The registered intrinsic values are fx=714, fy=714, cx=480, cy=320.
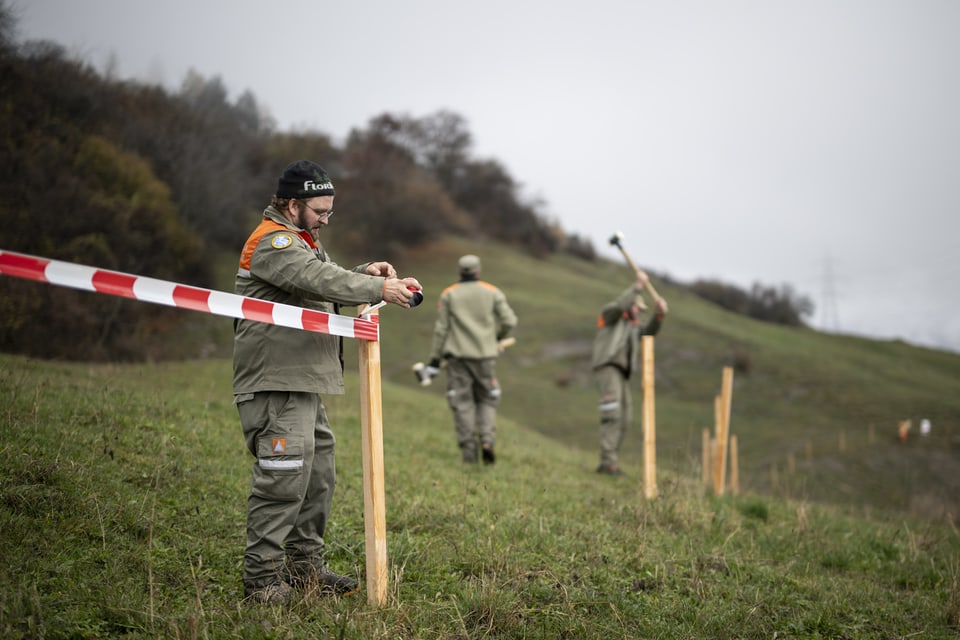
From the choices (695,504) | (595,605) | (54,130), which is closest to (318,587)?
(595,605)

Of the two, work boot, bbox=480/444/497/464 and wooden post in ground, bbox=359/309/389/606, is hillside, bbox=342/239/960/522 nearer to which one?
work boot, bbox=480/444/497/464

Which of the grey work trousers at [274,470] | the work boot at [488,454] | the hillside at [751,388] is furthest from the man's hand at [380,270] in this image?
the work boot at [488,454]

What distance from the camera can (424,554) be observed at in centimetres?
469

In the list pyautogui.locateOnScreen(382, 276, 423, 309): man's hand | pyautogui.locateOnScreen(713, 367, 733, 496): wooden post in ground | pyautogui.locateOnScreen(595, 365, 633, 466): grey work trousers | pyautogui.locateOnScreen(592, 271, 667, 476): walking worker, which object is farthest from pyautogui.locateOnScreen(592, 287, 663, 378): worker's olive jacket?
pyautogui.locateOnScreen(382, 276, 423, 309): man's hand

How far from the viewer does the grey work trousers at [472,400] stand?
919 centimetres

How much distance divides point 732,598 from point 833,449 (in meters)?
20.9

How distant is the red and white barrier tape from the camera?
2893mm

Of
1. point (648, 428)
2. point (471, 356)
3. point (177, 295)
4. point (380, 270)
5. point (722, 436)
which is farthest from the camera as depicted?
point (471, 356)

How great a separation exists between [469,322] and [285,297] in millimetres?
5406

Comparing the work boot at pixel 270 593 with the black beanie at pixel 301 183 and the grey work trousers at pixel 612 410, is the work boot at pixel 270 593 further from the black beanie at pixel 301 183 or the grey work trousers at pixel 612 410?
the grey work trousers at pixel 612 410

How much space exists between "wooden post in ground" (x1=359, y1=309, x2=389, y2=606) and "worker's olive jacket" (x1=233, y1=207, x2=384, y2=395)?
1.02 feet

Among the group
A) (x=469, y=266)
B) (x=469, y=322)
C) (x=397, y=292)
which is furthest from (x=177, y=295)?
(x=469, y=266)

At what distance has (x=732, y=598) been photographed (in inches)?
185

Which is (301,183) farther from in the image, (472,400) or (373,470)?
(472,400)
